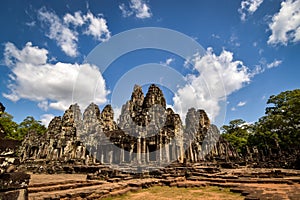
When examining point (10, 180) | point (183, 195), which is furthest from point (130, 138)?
point (10, 180)

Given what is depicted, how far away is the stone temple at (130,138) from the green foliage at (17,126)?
13.4 m

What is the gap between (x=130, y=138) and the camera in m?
19.5

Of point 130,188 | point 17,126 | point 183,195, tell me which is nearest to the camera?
point 183,195

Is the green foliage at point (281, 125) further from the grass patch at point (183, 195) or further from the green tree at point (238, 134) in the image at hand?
the grass patch at point (183, 195)

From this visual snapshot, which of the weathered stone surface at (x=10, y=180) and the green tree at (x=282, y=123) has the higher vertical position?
the green tree at (x=282, y=123)

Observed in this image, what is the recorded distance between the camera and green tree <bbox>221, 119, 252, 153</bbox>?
42388 mm

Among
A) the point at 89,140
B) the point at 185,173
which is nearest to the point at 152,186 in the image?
the point at 185,173

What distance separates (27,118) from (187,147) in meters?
46.3

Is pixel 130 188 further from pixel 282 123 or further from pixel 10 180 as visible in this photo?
pixel 282 123

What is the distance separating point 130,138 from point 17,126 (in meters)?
40.3

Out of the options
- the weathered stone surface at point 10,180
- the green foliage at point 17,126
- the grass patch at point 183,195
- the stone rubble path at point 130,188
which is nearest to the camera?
the weathered stone surface at point 10,180

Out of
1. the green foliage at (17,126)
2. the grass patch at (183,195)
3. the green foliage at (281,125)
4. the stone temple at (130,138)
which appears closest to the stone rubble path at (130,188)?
the grass patch at (183,195)

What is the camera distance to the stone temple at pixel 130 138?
63.0 ft

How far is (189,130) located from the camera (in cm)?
3130
